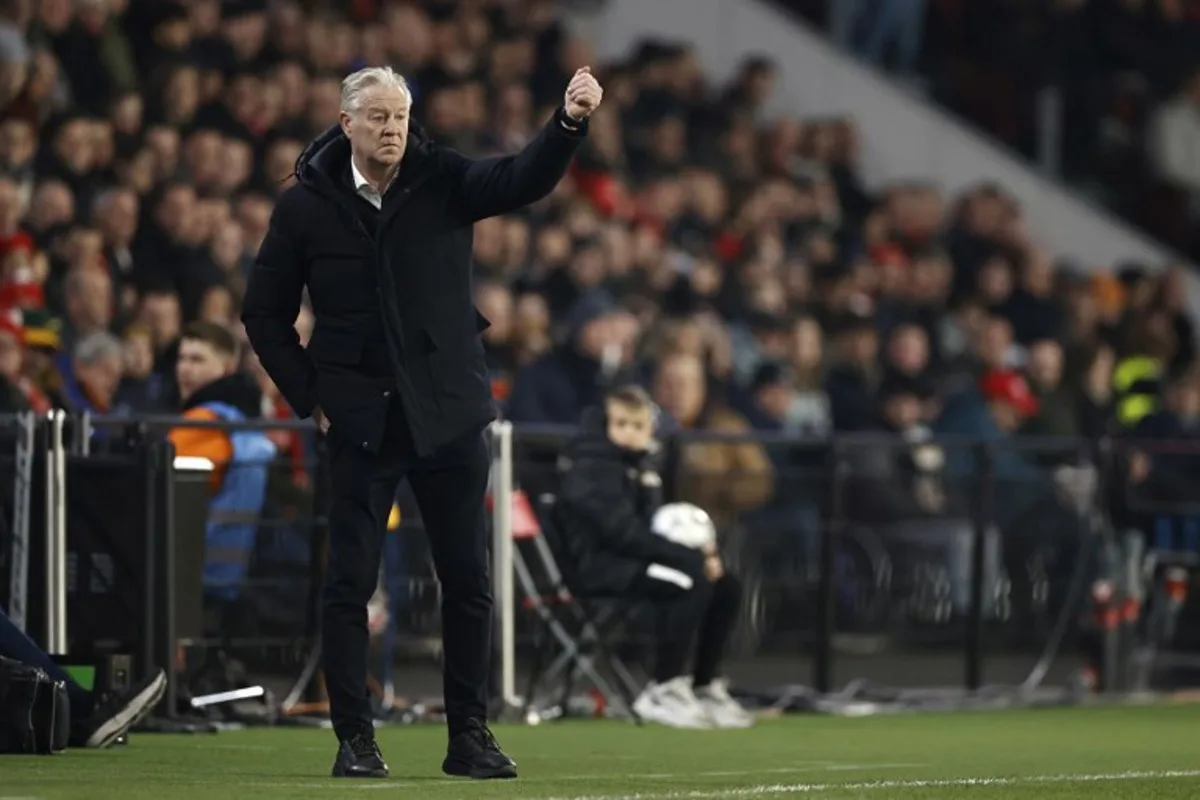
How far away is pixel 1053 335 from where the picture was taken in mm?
22031

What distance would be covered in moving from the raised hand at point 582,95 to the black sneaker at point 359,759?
2100 mm

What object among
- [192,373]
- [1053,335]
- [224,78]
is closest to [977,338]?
[1053,335]

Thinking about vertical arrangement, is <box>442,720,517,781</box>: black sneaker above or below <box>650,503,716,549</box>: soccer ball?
below

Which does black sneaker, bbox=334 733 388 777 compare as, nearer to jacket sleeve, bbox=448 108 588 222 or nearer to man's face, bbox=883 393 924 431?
jacket sleeve, bbox=448 108 588 222

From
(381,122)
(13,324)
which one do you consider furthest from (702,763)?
(13,324)

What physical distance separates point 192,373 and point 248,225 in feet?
12.3

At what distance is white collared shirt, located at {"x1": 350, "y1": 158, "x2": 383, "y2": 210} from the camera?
938cm

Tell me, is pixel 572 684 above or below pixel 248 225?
below

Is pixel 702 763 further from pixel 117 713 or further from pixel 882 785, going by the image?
pixel 117 713

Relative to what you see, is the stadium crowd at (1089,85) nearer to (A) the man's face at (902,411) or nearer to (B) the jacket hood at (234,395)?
(A) the man's face at (902,411)

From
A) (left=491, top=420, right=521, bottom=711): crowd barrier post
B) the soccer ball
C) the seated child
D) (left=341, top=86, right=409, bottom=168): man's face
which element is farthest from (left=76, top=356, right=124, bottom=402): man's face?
(left=341, top=86, right=409, bottom=168): man's face

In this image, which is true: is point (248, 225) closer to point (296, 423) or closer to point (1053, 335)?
point (296, 423)

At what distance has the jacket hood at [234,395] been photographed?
13.2m

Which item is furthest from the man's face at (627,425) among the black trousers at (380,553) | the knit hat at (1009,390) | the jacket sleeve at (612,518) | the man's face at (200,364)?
the knit hat at (1009,390)
